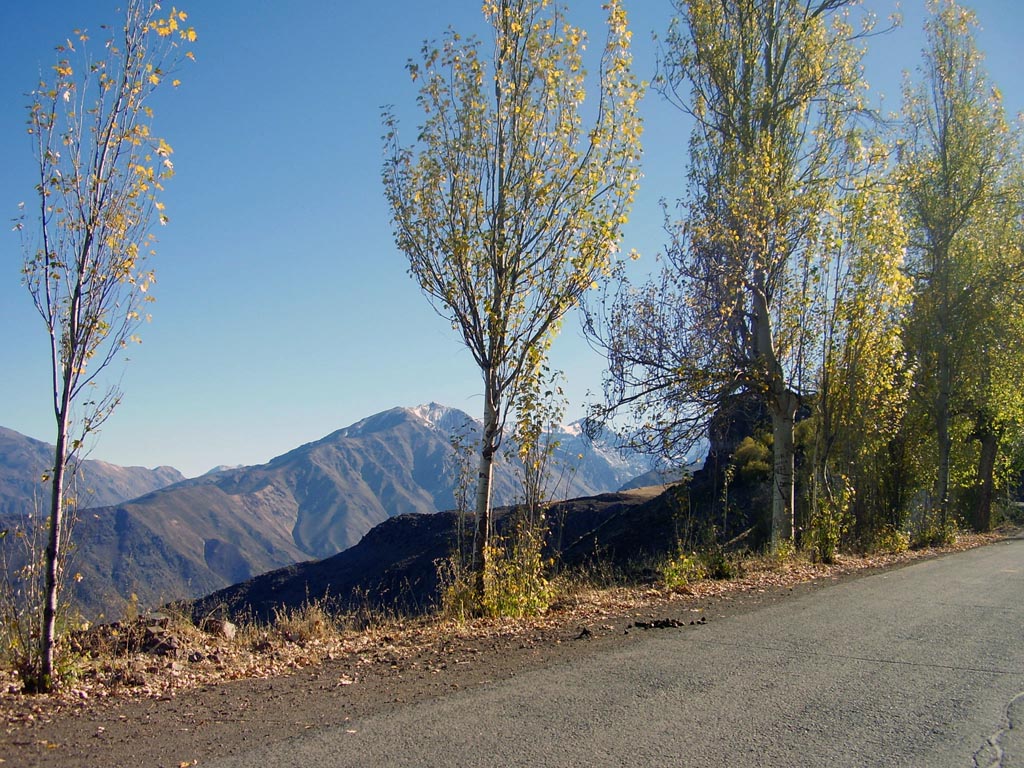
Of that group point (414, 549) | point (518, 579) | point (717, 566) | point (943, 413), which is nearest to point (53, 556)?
point (518, 579)

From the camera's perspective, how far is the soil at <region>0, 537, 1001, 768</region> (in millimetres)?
4539

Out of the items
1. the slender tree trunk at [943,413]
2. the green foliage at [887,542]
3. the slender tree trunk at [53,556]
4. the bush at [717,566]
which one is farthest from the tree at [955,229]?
the slender tree trunk at [53,556]

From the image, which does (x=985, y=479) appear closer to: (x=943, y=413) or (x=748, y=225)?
(x=943, y=413)

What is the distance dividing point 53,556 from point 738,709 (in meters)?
5.27

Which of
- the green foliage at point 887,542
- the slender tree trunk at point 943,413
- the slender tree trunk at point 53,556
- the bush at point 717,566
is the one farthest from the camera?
the slender tree trunk at point 943,413

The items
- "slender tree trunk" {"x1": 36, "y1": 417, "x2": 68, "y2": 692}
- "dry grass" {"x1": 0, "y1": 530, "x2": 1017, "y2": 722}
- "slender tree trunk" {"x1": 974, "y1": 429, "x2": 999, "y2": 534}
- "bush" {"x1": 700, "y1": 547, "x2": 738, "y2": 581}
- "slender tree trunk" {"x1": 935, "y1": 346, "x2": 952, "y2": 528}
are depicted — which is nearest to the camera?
"slender tree trunk" {"x1": 36, "y1": 417, "x2": 68, "y2": 692}

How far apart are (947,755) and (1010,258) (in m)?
23.3

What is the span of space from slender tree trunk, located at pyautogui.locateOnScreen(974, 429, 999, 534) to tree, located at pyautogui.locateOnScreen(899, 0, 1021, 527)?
5.06 m

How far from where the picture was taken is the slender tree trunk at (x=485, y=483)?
8.83 meters

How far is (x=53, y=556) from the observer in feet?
19.1

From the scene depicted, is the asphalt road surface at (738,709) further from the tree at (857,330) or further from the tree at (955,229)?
the tree at (955,229)

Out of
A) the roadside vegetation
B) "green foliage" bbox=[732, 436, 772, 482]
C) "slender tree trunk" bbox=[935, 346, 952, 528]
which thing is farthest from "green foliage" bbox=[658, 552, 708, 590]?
"green foliage" bbox=[732, 436, 772, 482]

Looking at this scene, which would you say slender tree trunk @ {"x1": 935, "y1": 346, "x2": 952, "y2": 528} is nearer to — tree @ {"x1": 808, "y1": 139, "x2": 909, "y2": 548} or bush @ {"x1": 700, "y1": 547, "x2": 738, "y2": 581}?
tree @ {"x1": 808, "y1": 139, "x2": 909, "y2": 548}

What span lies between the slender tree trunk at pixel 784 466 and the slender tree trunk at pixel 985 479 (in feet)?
51.1
